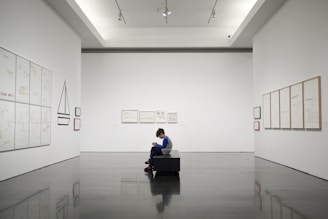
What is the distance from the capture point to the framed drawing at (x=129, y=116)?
52.9 feet

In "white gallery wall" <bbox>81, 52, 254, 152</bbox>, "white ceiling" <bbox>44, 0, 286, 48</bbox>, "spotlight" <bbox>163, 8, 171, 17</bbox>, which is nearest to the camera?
"white ceiling" <bbox>44, 0, 286, 48</bbox>

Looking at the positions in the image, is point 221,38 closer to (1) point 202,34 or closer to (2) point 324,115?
(1) point 202,34

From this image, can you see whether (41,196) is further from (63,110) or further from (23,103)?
(63,110)

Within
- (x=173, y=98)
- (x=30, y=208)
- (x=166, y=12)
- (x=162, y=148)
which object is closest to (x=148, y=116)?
(x=173, y=98)

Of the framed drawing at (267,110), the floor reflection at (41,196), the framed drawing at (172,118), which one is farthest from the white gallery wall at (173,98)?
the floor reflection at (41,196)

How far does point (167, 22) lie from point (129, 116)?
5.17 meters

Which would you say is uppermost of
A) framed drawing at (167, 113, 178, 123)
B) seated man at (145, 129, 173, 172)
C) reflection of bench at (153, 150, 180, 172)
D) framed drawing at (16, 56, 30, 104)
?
framed drawing at (16, 56, 30, 104)

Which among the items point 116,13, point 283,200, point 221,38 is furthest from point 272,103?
point 116,13

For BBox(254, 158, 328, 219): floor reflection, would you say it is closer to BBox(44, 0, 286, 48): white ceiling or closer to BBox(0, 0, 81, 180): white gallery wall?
BBox(0, 0, 81, 180): white gallery wall

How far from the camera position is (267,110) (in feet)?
39.3

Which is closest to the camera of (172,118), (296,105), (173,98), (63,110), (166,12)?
(296,105)

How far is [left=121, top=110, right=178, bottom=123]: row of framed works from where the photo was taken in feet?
52.7

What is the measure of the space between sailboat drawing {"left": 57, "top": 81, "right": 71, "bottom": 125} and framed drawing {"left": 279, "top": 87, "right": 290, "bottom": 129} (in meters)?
7.79

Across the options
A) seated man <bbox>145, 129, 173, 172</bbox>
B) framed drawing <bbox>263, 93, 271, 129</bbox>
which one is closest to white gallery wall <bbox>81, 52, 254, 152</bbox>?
framed drawing <bbox>263, 93, 271, 129</bbox>
